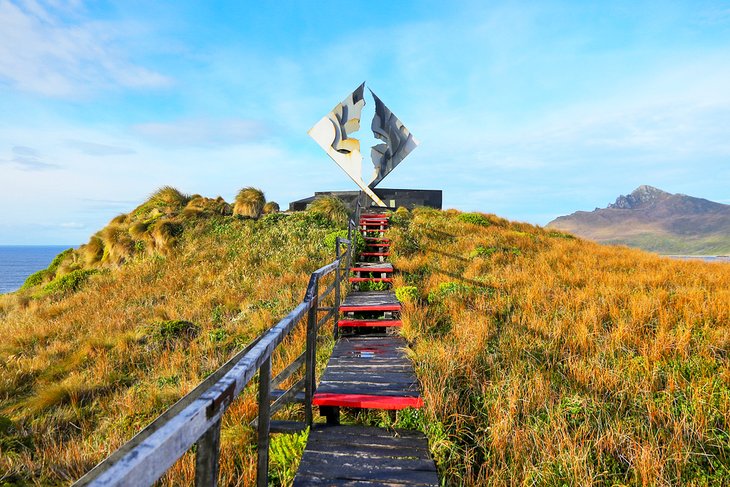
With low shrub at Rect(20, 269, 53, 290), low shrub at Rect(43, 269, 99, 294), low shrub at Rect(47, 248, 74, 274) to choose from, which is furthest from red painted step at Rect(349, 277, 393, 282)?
low shrub at Rect(47, 248, 74, 274)

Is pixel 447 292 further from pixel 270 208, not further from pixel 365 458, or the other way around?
pixel 270 208

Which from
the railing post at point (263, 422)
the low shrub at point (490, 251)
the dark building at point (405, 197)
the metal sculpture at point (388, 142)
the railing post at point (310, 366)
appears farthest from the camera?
the dark building at point (405, 197)

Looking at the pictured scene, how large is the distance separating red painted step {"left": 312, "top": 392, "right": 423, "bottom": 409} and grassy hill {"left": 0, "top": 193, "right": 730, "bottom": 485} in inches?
6.4

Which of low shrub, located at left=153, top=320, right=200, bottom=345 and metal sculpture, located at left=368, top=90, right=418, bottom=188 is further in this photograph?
metal sculpture, located at left=368, top=90, right=418, bottom=188

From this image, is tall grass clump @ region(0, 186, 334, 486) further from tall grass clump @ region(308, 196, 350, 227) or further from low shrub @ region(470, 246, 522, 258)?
low shrub @ region(470, 246, 522, 258)

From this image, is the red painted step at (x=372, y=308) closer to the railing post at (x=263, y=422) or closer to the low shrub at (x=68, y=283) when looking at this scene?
the railing post at (x=263, y=422)

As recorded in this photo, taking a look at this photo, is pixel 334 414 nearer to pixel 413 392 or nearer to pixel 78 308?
pixel 413 392

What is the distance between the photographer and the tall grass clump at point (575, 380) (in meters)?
3.17

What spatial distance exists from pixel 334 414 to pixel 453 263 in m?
9.07

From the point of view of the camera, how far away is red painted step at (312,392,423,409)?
12.3 ft

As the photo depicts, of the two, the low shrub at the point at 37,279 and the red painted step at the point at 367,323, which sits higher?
the red painted step at the point at 367,323

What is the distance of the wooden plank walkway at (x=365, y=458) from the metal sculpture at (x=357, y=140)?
66.5ft

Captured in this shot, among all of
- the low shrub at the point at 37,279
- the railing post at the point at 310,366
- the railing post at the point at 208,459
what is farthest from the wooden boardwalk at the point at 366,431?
the low shrub at the point at 37,279

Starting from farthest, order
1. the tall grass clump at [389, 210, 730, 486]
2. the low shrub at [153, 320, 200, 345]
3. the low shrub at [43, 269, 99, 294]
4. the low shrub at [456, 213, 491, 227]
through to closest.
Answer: the low shrub at [456, 213, 491, 227] → the low shrub at [43, 269, 99, 294] → the low shrub at [153, 320, 200, 345] → the tall grass clump at [389, 210, 730, 486]
